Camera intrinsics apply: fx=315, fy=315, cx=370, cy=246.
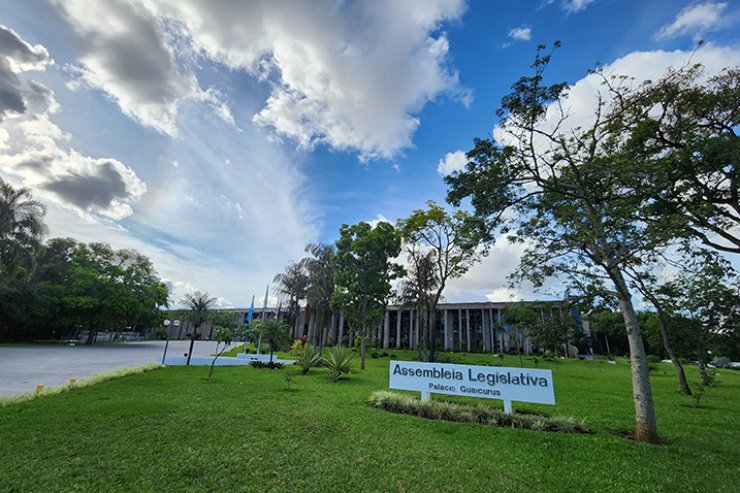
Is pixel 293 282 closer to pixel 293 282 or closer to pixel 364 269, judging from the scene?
pixel 293 282

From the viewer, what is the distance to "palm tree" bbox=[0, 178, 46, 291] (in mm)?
24250

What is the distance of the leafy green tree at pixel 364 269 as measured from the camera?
66.4 ft

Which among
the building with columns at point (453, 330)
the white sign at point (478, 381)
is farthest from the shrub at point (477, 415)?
the building with columns at point (453, 330)

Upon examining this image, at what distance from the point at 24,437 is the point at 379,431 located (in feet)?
20.1

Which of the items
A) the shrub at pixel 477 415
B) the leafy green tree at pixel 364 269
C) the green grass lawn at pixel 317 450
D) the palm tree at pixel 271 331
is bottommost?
the green grass lawn at pixel 317 450

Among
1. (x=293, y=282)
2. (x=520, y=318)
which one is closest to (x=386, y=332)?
(x=293, y=282)

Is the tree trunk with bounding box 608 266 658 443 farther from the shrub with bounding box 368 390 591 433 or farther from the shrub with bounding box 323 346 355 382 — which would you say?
the shrub with bounding box 323 346 355 382

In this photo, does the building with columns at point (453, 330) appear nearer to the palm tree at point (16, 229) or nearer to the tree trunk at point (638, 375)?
the palm tree at point (16, 229)

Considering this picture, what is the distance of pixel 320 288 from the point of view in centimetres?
2728

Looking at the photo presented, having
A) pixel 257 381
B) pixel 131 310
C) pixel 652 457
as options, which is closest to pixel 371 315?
pixel 257 381

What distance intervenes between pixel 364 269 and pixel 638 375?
→ 15.2m

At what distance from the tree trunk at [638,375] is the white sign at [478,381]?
153 cm

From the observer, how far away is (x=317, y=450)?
529 centimetres

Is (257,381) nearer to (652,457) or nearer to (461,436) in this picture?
(461,436)
